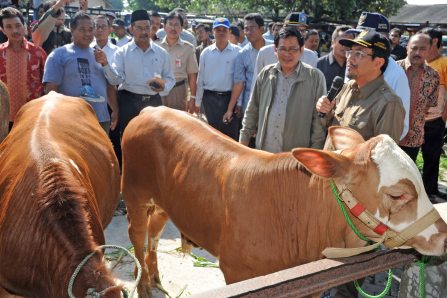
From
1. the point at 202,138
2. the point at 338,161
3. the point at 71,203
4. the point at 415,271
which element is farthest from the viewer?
the point at 202,138

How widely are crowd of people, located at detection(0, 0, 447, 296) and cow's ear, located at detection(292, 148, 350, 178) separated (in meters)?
0.84

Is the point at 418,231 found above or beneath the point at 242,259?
above

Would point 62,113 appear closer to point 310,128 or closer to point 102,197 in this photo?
point 102,197

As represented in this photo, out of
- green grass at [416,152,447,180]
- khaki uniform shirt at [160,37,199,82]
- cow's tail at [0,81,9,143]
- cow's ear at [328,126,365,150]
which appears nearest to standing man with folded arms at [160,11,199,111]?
khaki uniform shirt at [160,37,199,82]

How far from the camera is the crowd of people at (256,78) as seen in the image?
3172 mm

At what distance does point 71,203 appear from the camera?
6.94 feet

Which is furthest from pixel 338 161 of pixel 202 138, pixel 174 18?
pixel 174 18

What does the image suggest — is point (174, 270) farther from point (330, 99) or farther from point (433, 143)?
point (433, 143)

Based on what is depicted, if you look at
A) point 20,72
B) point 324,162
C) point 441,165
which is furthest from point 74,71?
point 441,165

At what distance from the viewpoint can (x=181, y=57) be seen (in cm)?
668

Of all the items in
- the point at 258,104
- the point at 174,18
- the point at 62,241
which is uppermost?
the point at 174,18

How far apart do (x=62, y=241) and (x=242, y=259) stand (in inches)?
43.5

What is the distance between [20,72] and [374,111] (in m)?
3.56

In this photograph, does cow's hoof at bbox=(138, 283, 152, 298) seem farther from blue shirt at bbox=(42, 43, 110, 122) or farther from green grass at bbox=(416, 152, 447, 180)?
green grass at bbox=(416, 152, 447, 180)
